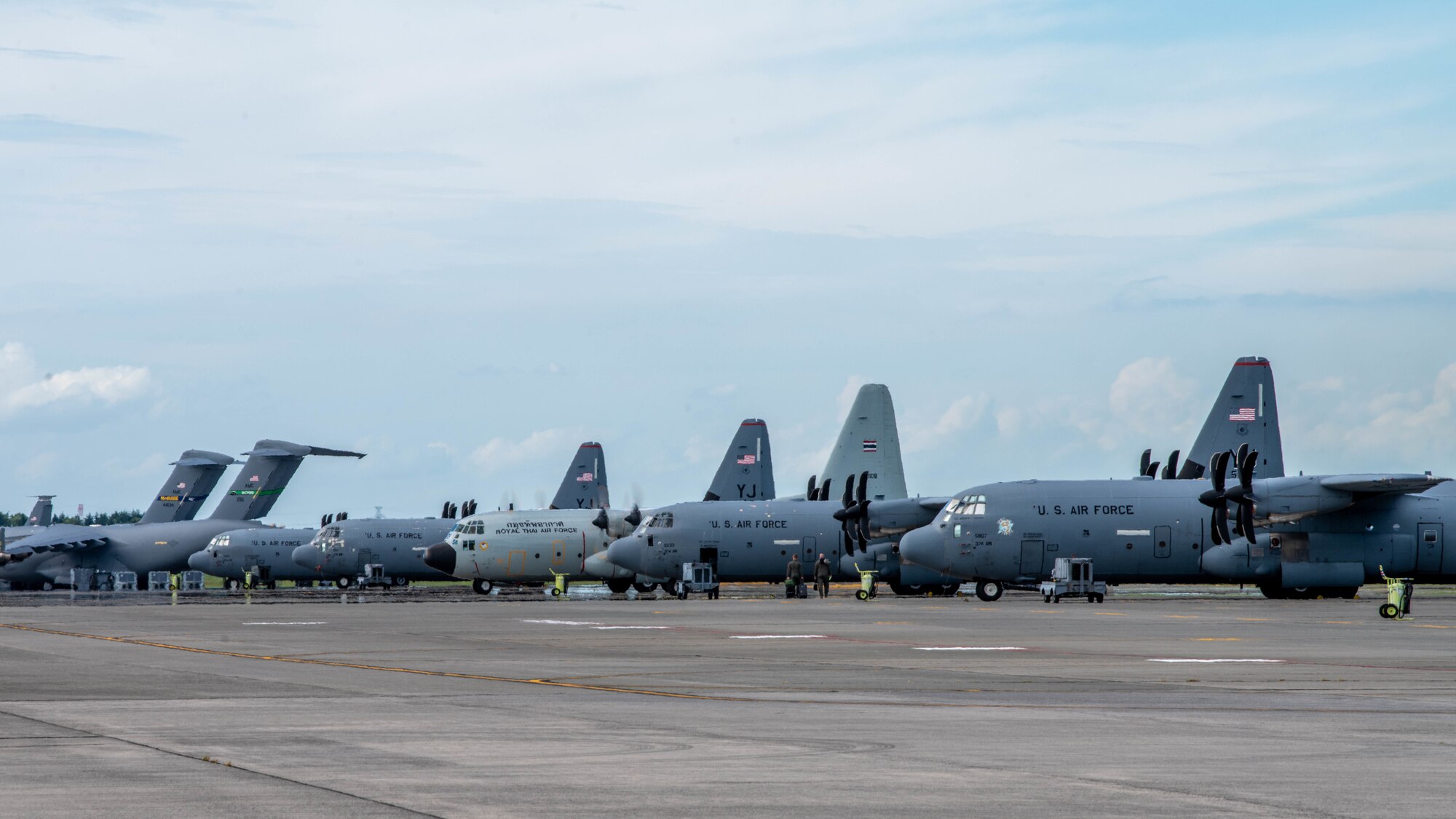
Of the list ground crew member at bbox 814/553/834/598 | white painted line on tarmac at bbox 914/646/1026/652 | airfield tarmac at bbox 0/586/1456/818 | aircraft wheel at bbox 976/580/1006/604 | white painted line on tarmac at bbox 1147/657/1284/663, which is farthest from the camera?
ground crew member at bbox 814/553/834/598

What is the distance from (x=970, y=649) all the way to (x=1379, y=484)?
31498 mm

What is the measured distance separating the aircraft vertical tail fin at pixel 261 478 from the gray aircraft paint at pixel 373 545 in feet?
55.2

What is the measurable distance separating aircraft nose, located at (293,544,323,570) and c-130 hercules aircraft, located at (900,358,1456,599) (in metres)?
48.7

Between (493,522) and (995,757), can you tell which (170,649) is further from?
(493,522)

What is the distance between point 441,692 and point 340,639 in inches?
554

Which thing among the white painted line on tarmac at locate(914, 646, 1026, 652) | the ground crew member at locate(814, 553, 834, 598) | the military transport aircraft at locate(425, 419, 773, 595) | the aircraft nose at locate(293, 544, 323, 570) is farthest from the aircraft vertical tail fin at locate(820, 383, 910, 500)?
the white painted line on tarmac at locate(914, 646, 1026, 652)

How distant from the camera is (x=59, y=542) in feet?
353

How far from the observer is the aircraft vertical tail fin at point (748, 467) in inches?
3492

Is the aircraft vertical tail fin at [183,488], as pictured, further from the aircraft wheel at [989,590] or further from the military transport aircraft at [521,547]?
the aircraft wheel at [989,590]

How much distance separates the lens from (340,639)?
3231 centimetres

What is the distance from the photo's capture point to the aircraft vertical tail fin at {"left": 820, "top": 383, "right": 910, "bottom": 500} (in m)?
80.1

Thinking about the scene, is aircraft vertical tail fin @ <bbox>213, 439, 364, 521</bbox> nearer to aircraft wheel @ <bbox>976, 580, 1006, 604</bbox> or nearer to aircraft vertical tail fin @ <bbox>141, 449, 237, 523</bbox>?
aircraft vertical tail fin @ <bbox>141, 449, 237, 523</bbox>

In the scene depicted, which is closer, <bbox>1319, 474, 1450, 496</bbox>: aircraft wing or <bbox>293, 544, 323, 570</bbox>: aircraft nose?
<bbox>1319, 474, 1450, 496</bbox>: aircraft wing

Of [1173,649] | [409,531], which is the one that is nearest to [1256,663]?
[1173,649]
